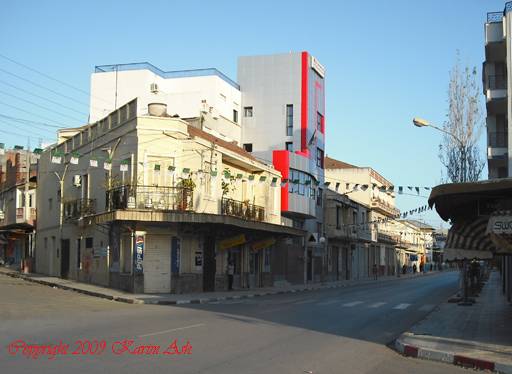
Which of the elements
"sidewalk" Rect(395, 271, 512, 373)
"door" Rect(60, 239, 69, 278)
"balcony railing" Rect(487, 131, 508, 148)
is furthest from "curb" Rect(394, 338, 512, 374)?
"door" Rect(60, 239, 69, 278)

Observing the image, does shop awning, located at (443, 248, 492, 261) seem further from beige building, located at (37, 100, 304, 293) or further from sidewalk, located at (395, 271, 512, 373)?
beige building, located at (37, 100, 304, 293)

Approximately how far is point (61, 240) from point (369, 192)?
44668 millimetres

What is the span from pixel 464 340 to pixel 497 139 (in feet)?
65.0

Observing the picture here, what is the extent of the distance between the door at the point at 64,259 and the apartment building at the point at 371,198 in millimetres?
36063

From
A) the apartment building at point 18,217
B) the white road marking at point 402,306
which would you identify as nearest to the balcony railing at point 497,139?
the white road marking at point 402,306

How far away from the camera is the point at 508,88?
92.6 ft

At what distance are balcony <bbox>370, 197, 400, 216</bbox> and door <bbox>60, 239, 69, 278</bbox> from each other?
146ft

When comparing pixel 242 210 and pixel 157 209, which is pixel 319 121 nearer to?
pixel 242 210

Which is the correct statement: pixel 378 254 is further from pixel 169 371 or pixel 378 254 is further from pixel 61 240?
pixel 169 371

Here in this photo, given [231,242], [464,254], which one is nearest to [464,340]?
[464,254]

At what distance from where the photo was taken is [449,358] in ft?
38.9

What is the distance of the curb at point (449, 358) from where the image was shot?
10.9 m

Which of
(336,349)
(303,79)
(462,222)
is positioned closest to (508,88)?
(462,222)

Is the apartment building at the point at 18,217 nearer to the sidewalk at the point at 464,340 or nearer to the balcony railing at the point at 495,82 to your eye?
the balcony railing at the point at 495,82
